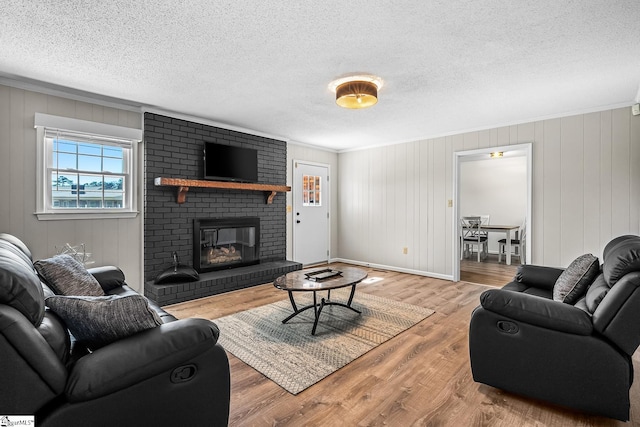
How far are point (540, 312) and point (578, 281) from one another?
629 millimetres

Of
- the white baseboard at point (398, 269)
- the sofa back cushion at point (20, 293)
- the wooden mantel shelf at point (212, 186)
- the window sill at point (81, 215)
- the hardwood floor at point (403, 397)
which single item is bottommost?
the hardwood floor at point (403, 397)

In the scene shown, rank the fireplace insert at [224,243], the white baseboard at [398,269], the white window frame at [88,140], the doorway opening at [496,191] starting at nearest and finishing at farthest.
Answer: the white window frame at [88,140] → the fireplace insert at [224,243] → the white baseboard at [398,269] → the doorway opening at [496,191]

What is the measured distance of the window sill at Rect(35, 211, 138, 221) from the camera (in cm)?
326

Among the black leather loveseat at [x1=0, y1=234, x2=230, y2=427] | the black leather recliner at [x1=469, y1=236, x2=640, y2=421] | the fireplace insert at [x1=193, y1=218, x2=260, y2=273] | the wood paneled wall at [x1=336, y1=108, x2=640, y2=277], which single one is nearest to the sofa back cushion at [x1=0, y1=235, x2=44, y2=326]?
the black leather loveseat at [x1=0, y1=234, x2=230, y2=427]

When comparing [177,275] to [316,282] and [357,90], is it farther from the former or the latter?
[357,90]

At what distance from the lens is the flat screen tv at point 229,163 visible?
14.8ft

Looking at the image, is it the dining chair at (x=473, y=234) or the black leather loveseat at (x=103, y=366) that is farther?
the dining chair at (x=473, y=234)

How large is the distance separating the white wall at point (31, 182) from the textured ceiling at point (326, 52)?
25 cm

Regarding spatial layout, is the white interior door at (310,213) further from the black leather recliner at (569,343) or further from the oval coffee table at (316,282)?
the black leather recliner at (569,343)

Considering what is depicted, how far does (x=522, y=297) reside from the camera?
6.17ft

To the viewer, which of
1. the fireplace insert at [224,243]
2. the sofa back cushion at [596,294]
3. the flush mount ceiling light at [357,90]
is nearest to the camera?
the sofa back cushion at [596,294]

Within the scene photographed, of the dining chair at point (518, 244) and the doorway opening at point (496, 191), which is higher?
the doorway opening at point (496, 191)

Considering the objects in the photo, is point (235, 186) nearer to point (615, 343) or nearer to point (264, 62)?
point (264, 62)

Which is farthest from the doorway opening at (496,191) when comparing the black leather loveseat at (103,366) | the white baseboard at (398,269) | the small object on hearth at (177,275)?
the black leather loveseat at (103,366)
